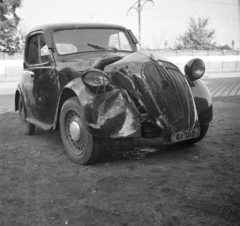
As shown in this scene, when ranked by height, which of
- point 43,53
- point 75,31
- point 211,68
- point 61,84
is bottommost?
point 211,68

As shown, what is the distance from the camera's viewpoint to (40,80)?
15.4ft

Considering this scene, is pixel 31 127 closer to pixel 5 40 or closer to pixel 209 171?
pixel 209 171

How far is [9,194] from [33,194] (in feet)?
0.73

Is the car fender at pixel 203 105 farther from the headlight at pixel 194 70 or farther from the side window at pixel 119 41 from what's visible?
the side window at pixel 119 41

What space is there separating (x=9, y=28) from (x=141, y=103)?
2565cm

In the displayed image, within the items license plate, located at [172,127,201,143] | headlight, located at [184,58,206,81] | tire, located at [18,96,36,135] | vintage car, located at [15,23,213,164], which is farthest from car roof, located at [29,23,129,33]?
license plate, located at [172,127,201,143]

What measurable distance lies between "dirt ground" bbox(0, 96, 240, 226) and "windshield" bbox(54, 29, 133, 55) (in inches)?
54.7

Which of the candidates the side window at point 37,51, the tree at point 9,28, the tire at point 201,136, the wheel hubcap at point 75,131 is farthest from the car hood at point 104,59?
the tree at point 9,28

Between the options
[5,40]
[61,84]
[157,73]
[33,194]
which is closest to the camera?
[33,194]

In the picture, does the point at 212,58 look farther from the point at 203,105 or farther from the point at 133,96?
the point at 133,96

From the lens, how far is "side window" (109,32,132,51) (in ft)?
16.1

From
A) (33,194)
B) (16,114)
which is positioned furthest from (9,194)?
(16,114)

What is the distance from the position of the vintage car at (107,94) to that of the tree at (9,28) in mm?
23227

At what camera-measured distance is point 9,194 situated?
2.93 metres
